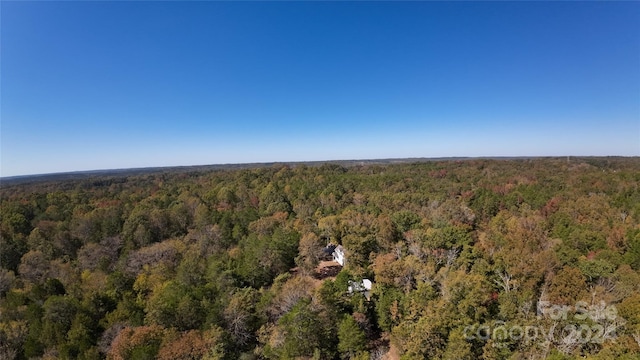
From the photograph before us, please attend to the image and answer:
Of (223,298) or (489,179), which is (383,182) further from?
(223,298)

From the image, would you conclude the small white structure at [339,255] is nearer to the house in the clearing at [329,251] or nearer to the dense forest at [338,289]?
the house in the clearing at [329,251]

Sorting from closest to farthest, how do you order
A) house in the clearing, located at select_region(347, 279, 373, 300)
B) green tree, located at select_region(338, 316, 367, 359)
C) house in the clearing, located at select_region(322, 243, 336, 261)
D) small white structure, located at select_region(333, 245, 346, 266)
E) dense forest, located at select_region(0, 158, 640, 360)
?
dense forest, located at select_region(0, 158, 640, 360) → green tree, located at select_region(338, 316, 367, 359) → house in the clearing, located at select_region(347, 279, 373, 300) → small white structure, located at select_region(333, 245, 346, 266) → house in the clearing, located at select_region(322, 243, 336, 261)

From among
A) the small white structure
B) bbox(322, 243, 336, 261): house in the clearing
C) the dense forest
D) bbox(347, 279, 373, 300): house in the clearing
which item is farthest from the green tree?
bbox(322, 243, 336, 261): house in the clearing

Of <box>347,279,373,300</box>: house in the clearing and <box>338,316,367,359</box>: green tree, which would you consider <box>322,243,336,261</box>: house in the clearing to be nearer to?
<box>347,279,373,300</box>: house in the clearing

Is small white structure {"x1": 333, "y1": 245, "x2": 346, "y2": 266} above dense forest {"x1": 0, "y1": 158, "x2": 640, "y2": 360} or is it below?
below

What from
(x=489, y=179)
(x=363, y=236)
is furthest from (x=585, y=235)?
(x=489, y=179)

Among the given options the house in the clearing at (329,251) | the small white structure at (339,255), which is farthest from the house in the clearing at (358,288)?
the house in the clearing at (329,251)

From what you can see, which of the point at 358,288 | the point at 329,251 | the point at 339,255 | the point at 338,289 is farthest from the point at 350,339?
the point at 329,251

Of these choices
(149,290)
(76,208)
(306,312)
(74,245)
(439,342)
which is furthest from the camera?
(76,208)
